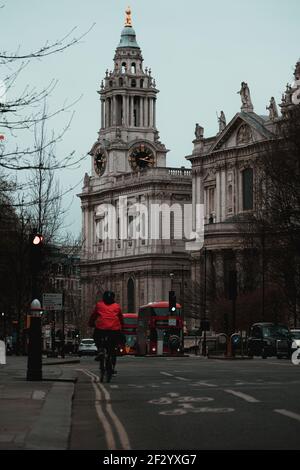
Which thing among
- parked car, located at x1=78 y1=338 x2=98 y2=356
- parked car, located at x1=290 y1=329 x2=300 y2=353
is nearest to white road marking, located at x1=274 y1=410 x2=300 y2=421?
parked car, located at x1=290 y1=329 x2=300 y2=353

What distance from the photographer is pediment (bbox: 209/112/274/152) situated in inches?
5566

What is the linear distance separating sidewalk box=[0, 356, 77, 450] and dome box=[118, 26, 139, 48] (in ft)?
543

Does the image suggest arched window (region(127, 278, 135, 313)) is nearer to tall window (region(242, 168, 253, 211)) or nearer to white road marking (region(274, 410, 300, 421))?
tall window (region(242, 168, 253, 211))

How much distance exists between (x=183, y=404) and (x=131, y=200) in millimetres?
159928

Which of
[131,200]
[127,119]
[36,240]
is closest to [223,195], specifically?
[131,200]

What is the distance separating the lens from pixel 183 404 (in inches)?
787

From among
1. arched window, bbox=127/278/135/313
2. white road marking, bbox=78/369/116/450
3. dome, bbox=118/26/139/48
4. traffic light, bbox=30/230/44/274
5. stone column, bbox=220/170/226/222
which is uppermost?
dome, bbox=118/26/139/48

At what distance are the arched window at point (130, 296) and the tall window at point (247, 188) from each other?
37.4 m

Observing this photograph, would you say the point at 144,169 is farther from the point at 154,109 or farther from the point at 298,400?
the point at 298,400

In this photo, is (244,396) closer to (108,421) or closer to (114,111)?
(108,421)

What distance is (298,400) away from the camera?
805 inches

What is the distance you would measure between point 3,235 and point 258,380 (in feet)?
157

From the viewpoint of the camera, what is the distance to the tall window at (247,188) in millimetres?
140750

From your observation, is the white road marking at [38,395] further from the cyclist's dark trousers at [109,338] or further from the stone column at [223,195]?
the stone column at [223,195]
